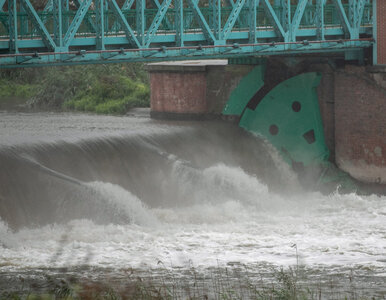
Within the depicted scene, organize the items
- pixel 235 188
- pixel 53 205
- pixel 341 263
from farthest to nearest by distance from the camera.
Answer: pixel 235 188
pixel 53 205
pixel 341 263

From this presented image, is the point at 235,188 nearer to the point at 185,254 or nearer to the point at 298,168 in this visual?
the point at 298,168

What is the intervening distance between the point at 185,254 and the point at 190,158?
286 inches

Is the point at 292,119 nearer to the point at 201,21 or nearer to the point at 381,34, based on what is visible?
the point at 381,34

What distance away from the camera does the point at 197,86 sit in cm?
2689

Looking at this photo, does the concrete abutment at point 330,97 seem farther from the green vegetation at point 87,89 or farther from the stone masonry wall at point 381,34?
the green vegetation at point 87,89

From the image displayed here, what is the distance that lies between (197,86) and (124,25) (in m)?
7.74

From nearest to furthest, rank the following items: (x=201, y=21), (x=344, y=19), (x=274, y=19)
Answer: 1. (x=201, y=21)
2. (x=274, y=19)
3. (x=344, y=19)

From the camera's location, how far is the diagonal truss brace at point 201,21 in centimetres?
2048

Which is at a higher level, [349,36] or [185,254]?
[349,36]

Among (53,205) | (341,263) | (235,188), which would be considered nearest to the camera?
(341,263)

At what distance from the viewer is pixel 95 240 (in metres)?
17.0

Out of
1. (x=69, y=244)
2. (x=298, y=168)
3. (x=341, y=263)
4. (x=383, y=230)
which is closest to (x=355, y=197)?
(x=298, y=168)

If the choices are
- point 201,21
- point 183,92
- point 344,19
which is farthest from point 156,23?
point 183,92

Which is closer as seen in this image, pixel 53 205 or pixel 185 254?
pixel 185 254
